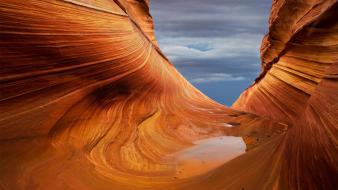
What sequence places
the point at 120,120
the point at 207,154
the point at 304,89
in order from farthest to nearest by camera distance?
the point at 304,89, the point at 120,120, the point at 207,154

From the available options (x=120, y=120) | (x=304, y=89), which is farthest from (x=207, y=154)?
(x=304, y=89)

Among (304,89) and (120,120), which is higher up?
(304,89)

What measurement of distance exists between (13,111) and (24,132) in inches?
6.3

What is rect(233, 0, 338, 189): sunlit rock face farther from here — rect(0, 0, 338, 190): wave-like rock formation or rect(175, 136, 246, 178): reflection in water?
rect(175, 136, 246, 178): reflection in water

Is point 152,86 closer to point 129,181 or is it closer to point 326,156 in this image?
point 129,181

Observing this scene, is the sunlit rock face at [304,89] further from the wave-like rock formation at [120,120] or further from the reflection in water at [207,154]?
the reflection in water at [207,154]

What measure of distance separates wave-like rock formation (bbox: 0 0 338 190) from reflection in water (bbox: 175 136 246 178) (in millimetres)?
11

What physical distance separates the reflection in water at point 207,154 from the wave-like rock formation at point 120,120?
0.01m

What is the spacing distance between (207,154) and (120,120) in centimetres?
76

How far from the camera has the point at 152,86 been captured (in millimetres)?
5246

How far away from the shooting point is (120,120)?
4.12 m

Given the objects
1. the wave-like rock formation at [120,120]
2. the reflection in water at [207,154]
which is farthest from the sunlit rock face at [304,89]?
the reflection in water at [207,154]

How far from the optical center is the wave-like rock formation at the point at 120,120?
9.71ft

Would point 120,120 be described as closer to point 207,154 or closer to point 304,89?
point 207,154
